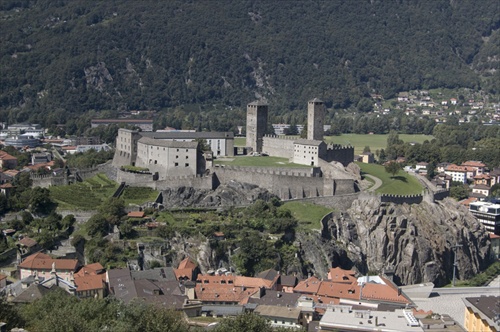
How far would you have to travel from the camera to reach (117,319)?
3997cm

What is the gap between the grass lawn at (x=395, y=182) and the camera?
235ft

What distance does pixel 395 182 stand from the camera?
244 ft

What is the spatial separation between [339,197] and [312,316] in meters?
21.4

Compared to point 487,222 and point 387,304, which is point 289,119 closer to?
point 487,222

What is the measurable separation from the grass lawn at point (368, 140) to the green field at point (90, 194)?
1760 inches

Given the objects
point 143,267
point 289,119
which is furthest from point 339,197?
point 289,119

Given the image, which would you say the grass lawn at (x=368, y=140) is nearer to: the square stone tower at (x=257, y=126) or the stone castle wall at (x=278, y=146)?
the square stone tower at (x=257, y=126)

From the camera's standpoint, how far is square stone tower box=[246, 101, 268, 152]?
259 ft

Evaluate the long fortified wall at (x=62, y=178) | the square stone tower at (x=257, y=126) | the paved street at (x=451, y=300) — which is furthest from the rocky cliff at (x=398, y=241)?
the long fortified wall at (x=62, y=178)

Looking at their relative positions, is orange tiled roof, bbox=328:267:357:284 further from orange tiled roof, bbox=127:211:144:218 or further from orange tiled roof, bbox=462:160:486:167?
orange tiled roof, bbox=462:160:486:167

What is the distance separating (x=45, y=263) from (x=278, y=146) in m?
28.3

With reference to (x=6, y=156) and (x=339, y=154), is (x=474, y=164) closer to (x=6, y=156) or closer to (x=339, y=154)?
(x=339, y=154)

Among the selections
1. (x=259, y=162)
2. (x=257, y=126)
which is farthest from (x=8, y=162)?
(x=259, y=162)

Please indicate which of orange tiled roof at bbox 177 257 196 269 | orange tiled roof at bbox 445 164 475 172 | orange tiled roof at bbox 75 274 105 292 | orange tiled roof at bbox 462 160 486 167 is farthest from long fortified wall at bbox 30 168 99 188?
orange tiled roof at bbox 462 160 486 167
